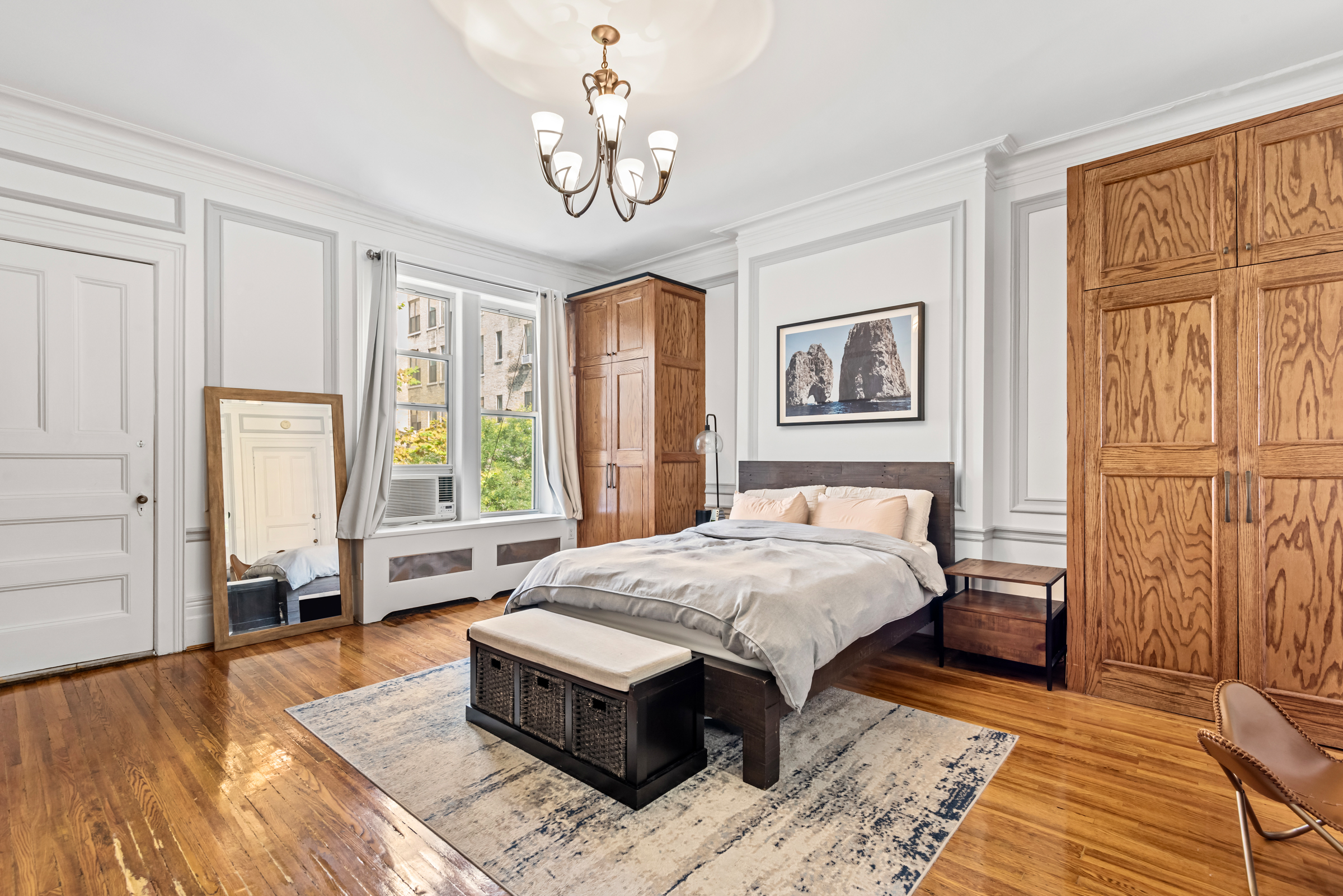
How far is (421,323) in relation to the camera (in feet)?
16.4

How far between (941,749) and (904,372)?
2.35 metres

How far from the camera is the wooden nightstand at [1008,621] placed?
3.08 meters

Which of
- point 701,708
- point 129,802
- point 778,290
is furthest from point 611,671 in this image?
point 778,290

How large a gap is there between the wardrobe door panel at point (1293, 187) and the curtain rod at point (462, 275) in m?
4.52

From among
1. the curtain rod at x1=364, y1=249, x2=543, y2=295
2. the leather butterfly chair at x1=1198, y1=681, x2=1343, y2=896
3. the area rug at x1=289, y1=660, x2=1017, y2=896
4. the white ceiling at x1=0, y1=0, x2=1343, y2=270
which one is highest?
the white ceiling at x1=0, y1=0, x2=1343, y2=270

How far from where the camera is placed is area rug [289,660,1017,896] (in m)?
1.71

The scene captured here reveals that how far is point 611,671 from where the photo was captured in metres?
2.03

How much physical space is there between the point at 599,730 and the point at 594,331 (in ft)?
13.1

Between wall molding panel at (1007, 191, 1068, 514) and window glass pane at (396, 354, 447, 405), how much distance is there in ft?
13.2

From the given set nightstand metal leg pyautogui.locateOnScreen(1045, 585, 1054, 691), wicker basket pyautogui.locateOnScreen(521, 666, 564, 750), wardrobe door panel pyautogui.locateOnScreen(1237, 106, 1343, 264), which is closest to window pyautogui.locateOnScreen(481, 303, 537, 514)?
wicker basket pyautogui.locateOnScreen(521, 666, 564, 750)

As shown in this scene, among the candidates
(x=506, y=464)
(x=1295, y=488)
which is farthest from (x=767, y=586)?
(x=506, y=464)

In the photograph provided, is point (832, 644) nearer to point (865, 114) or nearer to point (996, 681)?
point (996, 681)

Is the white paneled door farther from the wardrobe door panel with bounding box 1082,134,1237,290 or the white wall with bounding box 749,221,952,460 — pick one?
the wardrobe door panel with bounding box 1082,134,1237,290

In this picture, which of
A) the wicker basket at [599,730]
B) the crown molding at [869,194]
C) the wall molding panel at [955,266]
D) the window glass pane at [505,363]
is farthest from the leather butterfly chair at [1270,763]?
the window glass pane at [505,363]
